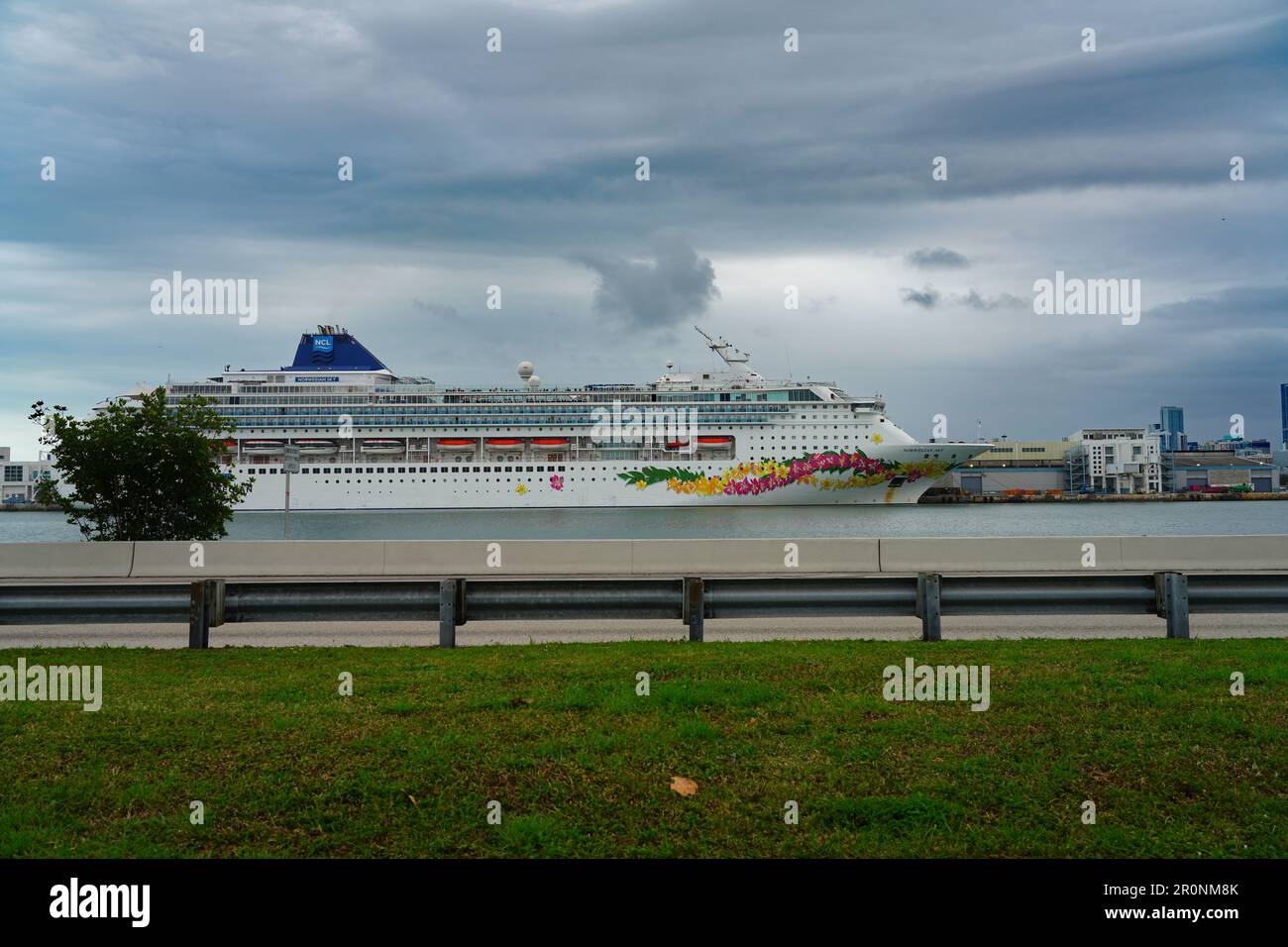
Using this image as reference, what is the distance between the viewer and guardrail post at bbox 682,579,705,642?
8.98 meters

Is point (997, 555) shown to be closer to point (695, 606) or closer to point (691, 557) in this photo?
point (691, 557)

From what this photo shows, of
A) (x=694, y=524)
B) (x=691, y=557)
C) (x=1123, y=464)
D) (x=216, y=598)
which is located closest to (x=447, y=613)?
(x=216, y=598)

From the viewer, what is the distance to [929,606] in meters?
8.95

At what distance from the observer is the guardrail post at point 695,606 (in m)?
8.98

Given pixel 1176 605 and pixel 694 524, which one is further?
pixel 694 524

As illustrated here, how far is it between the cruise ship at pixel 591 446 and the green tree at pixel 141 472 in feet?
159

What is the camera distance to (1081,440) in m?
122

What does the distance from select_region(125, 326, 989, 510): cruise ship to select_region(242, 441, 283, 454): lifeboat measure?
0.12m

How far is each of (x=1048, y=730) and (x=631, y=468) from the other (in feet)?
224

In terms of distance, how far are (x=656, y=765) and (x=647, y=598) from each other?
438 centimetres

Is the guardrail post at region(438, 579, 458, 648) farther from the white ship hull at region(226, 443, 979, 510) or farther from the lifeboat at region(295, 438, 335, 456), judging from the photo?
the lifeboat at region(295, 438, 335, 456)

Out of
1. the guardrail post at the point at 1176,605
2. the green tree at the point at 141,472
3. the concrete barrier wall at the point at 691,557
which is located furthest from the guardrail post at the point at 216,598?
the green tree at the point at 141,472
